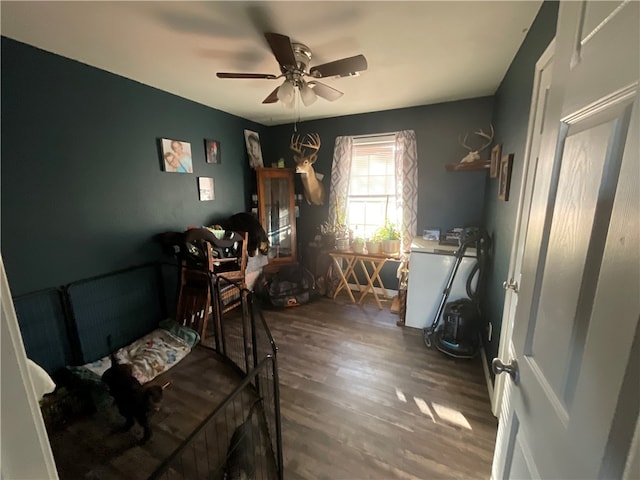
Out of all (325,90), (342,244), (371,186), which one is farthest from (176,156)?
(371,186)

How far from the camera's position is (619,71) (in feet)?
1.59

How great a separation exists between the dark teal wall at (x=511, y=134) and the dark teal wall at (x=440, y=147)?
21.3 inches

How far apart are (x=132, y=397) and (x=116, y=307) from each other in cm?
114

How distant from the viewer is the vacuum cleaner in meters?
2.39

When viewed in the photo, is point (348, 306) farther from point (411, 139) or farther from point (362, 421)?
point (411, 139)

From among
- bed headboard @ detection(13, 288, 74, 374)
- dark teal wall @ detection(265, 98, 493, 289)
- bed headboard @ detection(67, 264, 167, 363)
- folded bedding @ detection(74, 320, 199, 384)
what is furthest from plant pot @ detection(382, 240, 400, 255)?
bed headboard @ detection(13, 288, 74, 374)

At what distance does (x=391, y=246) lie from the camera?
335 cm

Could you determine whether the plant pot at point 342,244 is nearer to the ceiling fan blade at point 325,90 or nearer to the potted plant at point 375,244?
the potted plant at point 375,244

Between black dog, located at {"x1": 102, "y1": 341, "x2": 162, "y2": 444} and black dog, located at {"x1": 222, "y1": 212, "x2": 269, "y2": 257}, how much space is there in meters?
1.90

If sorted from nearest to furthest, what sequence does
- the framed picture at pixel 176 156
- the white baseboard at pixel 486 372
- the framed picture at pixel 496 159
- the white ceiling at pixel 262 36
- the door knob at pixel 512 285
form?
the white ceiling at pixel 262 36, the door knob at pixel 512 285, the white baseboard at pixel 486 372, the framed picture at pixel 496 159, the framed picture at pixel 176 156

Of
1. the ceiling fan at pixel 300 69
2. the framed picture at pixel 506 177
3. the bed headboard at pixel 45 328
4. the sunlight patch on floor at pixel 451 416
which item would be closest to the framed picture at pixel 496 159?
the framed picture at pixel 506 177

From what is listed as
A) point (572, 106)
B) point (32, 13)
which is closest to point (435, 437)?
point (572, 106)

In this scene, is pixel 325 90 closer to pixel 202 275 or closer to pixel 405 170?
pixel 405 170

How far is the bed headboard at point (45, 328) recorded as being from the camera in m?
1.88
